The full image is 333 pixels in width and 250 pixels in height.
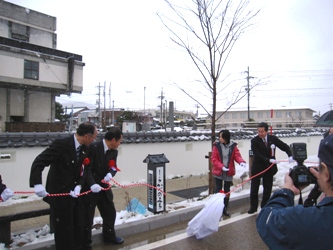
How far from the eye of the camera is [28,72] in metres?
27.8

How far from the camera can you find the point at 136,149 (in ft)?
30.5

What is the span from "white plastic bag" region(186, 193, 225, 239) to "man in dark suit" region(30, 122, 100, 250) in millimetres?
1804

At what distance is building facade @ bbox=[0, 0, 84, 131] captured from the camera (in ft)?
87.1

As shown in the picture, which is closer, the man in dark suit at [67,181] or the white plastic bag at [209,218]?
the man in dark suit at [67,181]

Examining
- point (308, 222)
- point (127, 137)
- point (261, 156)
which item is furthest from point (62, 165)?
point (127, 137)

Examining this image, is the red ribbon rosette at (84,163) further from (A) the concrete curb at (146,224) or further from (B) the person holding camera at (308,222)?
(B) the person holding camera at (308,222)

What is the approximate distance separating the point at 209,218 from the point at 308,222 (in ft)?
9.38

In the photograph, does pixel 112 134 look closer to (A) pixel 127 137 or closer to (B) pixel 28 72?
(A) pixel 127 137

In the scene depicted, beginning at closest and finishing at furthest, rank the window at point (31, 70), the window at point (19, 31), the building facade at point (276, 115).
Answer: the window at point (31, 70)
the window at point (19, 31)
the building facade at point (276, 115)

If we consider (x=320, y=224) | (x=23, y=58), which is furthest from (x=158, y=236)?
(x=23, y=58)

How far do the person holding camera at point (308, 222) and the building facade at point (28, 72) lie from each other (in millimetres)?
29505

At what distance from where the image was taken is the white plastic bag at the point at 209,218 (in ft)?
13.1

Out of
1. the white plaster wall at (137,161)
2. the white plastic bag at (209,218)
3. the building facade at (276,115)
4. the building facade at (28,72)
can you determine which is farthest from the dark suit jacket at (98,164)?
the building facade at (276,115)

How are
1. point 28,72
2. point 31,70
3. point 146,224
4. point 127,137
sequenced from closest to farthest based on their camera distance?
1. point 146,224
2. point 127,137
3. point 28,72
4. point 31,70
